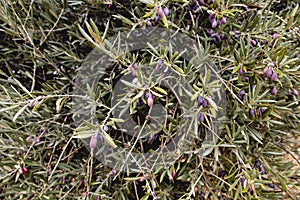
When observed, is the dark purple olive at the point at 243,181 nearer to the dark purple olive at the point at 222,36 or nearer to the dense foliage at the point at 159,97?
the dense foliage at the point at 159,97

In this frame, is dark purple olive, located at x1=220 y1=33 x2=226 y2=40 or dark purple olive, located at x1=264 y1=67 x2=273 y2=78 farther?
dark purple olive, located at x1=220 y1=33 x2=226 y2=40

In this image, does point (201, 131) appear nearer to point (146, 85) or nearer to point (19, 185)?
point (146, 85)

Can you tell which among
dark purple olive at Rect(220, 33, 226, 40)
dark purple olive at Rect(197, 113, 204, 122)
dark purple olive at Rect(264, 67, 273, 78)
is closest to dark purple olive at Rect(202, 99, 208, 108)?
dark purple olive at Rect(197, 113, 204, 122)

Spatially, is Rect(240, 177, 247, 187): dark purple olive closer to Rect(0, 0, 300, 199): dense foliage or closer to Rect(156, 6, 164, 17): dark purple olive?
Rect(0, 0, 300, 199): dense foliage

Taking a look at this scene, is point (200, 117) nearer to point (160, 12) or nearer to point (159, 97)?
point (159, 97)

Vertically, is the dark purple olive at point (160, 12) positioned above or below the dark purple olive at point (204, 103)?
above

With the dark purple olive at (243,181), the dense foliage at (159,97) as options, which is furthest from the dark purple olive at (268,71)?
the dark purple olive at (243,181)

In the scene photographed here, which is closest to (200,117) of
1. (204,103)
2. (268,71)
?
(204,103)

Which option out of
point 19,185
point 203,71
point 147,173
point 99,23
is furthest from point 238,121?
point 19,185
